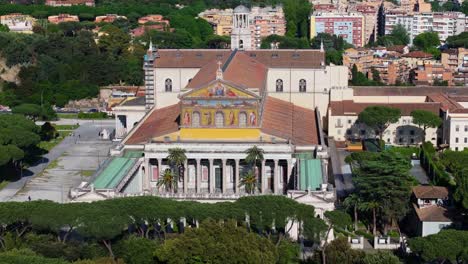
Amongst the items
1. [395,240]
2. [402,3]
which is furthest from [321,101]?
[402,3]

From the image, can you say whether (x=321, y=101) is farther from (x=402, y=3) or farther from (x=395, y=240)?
(x=402, y=3)

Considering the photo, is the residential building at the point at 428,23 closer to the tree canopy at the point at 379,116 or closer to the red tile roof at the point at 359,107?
the red tile roof at the point at 359,107

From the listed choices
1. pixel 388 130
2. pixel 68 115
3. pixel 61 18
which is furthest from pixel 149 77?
pixel 61 18

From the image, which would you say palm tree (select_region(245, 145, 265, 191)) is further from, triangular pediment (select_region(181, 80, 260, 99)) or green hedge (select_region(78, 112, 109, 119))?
green hedge (select_region(78, 112, 109, 119))

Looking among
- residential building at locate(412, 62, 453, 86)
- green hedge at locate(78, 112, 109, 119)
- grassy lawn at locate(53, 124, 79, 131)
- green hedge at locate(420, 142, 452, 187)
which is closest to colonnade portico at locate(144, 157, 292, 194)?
green hedge at locate(420, 142, 452, 187)

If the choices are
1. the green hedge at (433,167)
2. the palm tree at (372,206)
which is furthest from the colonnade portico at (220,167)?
the green hedge at (433,167)

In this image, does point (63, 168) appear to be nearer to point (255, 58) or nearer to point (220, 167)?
point (220, 167)
